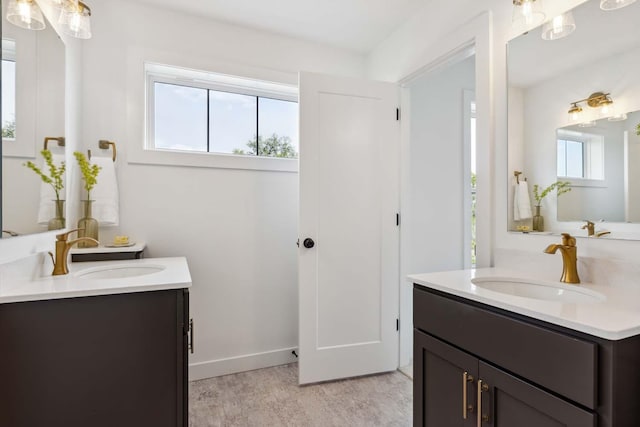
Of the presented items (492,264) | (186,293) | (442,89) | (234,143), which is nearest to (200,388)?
(186,293)

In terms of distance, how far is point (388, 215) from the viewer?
8.00 feet

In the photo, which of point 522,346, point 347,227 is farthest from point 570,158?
point 347,227

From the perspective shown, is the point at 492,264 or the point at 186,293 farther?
the point at 492,264

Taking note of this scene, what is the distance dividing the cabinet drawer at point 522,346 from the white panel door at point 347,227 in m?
1.02

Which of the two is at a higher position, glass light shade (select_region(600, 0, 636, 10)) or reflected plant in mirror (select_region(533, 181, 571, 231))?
glass light shade (select_region(600, 0, 636, 10))

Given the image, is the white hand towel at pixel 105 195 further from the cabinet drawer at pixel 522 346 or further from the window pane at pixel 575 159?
the window pane at pixel 575 159

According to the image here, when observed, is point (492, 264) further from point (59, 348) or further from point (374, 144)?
point (59, 348)

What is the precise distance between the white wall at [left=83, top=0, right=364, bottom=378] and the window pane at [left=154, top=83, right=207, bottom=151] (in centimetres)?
18

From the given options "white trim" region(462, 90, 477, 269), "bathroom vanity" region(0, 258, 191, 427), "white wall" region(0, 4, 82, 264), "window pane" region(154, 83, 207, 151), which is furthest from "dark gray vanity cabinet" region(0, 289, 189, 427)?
"white trim" region(462, 90, 477, 269)

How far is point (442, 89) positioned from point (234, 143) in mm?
1704

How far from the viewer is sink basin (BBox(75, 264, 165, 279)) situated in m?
1.63

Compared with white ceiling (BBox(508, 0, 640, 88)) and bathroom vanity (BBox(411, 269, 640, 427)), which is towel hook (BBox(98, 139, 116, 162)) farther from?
white ceiling (BBox(508, 0, 640, 88))

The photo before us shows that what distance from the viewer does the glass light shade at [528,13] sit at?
144 centimetres

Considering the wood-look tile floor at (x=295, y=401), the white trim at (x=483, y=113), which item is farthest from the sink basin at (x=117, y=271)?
the white trim at (x=483, y=113)
